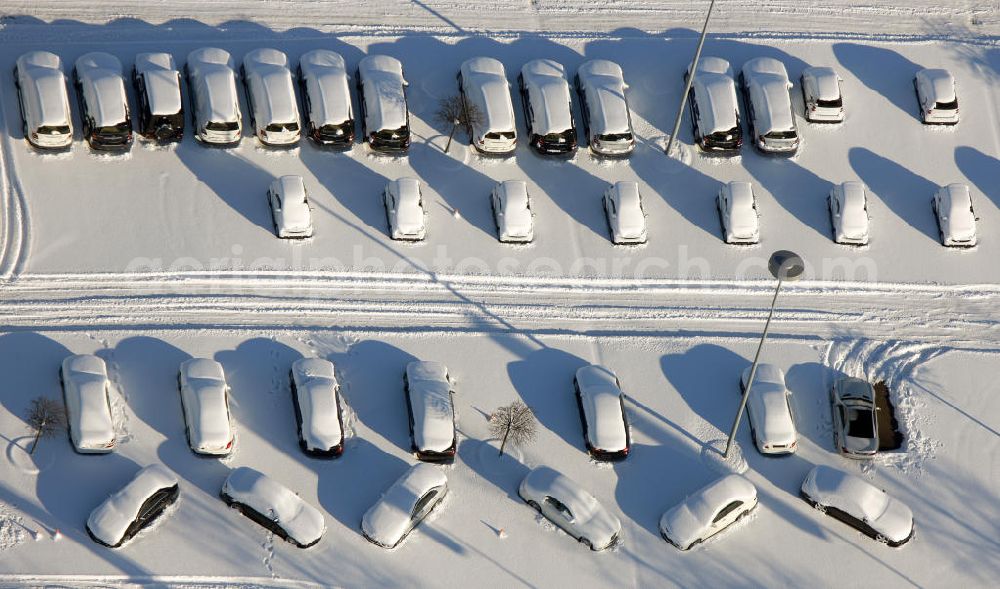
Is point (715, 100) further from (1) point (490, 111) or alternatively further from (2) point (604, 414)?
(2) point (604, 414)

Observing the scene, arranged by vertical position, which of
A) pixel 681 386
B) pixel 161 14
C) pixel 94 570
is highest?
pixel 161 14

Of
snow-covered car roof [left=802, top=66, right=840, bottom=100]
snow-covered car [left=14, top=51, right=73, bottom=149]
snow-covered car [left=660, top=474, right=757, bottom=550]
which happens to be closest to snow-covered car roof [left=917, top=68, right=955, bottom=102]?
snow-covered car roof [left=802, top=66, right=840, bottom=100]

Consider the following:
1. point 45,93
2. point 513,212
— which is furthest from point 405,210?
point 45,93

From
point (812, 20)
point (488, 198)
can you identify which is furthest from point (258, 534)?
point (812, 20)

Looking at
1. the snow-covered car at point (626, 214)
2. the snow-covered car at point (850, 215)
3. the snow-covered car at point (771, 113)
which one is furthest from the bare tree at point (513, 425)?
the snow-covered car at point (771, 113)

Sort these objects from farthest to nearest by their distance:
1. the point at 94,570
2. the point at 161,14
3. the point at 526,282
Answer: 1. the point at 161,14
2. the point at 526,282
3. the point at 94,570

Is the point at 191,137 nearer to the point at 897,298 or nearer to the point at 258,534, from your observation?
the point at 258,534

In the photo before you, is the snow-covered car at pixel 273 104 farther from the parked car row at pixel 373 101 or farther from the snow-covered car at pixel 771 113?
the snow-covered car at pixel 771 113
